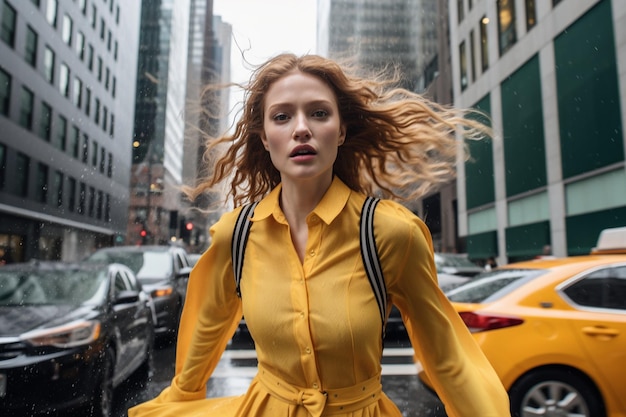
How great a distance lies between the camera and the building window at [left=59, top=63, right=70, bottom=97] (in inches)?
1210

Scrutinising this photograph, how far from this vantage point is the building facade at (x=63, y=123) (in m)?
25.6

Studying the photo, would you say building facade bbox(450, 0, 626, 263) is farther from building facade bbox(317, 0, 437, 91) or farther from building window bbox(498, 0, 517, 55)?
building facade bbox(317, 0, 437, 91)

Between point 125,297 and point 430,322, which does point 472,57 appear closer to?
point 125,297

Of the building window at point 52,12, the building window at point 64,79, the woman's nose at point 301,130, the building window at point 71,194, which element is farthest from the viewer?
the building window at point 71,194

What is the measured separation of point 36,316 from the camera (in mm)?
4703

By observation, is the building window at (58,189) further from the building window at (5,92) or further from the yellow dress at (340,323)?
the yellow dress at (340,323)

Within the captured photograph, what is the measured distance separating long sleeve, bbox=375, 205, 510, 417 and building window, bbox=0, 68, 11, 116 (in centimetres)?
2767

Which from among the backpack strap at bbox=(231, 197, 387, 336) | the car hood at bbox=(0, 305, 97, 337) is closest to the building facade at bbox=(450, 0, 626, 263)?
the car hood at bbox=(0, 305, 97, 337)

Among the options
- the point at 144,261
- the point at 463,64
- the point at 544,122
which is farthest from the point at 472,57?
the point at 144,261

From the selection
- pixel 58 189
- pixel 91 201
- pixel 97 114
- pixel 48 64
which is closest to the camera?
pixel 48 64

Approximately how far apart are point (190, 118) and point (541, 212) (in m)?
19.1

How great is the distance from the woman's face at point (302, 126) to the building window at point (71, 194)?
1411 inches

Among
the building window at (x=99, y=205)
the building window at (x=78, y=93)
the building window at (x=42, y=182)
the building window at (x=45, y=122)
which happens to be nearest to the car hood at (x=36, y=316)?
the building window at (x=42, y=182)

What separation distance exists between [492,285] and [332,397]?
11.9 feet
